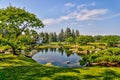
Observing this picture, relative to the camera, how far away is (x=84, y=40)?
19312 cm

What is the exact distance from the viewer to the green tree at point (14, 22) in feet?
186

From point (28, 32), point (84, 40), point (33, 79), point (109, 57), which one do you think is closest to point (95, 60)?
point (109, 57)

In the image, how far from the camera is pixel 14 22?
58.2m

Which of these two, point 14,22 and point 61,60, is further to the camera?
point 61,60

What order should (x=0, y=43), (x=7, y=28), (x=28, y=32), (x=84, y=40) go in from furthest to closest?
(x=84, y=40), (x=28, y=32), (x=7, y=28), (x=0, y=43)

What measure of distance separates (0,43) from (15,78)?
99.0 ft

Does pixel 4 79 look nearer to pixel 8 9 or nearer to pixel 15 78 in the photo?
pixel 15 78

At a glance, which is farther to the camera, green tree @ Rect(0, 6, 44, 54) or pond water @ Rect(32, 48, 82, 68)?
pond water @ Rect(32, 48, 82, 68)

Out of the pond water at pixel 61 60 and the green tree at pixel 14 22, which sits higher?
the green tree at pixel 14 22

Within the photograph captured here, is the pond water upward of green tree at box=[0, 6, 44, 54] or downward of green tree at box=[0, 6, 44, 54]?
downward

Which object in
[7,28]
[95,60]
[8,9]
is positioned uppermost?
[8,9]

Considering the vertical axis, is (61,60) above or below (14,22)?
below

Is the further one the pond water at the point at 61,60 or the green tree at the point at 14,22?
the pond water at the point at 61,60

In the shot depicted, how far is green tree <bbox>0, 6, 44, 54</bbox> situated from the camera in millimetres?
56797
